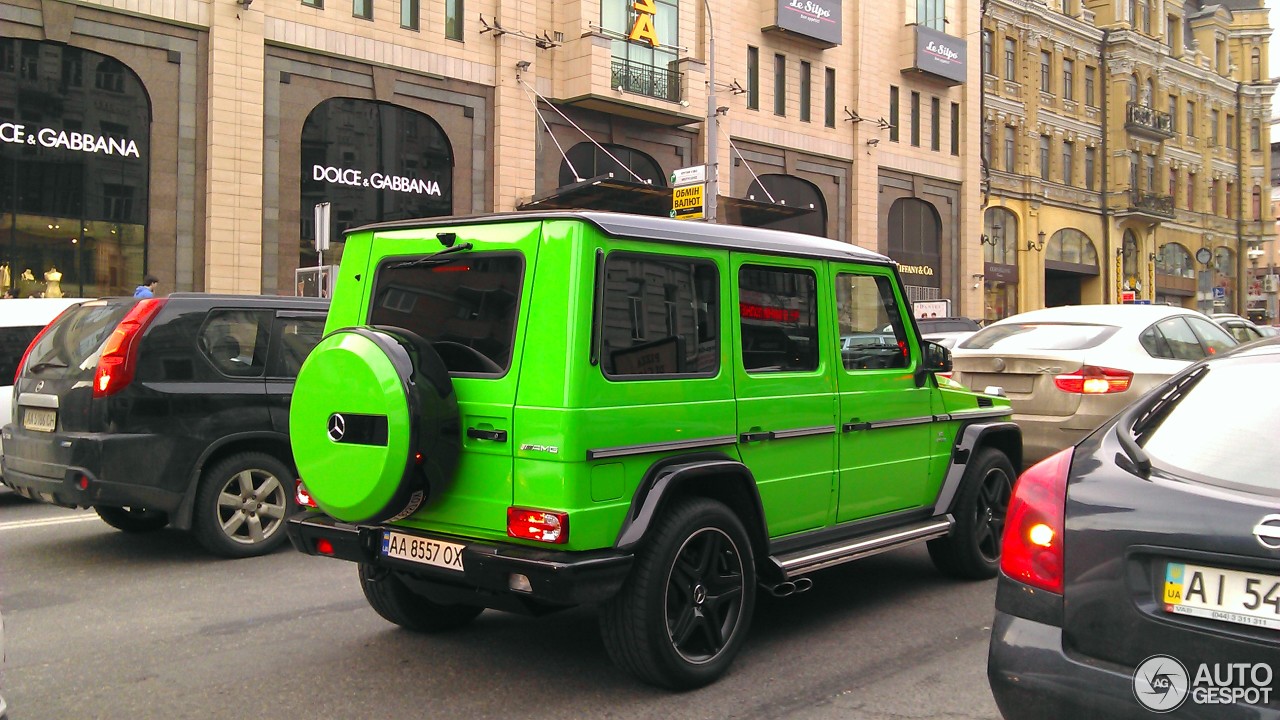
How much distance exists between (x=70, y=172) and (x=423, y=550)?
60.0 feet

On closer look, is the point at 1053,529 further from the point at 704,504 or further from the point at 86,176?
the point at 86,176

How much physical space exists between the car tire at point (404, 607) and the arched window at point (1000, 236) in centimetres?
4043

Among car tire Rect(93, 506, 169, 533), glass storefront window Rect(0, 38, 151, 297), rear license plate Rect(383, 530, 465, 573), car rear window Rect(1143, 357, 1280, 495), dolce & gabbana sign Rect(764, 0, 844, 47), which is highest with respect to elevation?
dolce & gabbana sign Rect(764, 0, 844, 47)

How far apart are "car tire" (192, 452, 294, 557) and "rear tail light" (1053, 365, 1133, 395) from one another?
587 centimetres

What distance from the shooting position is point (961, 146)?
40.9 metres

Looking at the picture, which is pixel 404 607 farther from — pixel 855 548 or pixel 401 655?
pixel 855 548

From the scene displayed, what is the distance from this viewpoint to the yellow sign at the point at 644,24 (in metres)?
27.0

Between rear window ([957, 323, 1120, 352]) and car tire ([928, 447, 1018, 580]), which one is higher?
rear window ([957, 323, 1120, 352])

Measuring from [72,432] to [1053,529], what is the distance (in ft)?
20.1

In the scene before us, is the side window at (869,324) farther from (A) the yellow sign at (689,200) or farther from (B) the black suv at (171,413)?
(A) the yellow sign at (689,200)

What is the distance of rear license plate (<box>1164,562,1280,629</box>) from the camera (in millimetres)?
2660

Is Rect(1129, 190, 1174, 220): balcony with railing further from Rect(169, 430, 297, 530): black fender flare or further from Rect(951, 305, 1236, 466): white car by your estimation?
Rect(169, 430, 297, 530): black fender flare

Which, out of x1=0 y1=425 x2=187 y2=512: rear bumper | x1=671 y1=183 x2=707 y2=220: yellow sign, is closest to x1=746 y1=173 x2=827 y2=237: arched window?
x1=671 y1=183 x2=707 y2=220: yellow sign

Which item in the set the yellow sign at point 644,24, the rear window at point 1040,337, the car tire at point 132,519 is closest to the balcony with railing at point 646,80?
the yellow sign at point 644,24
